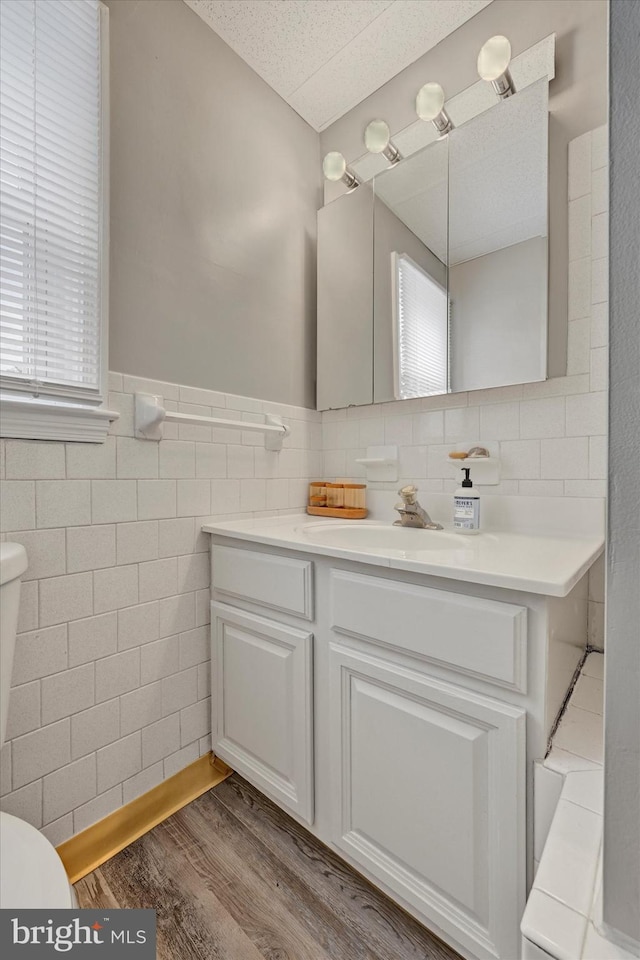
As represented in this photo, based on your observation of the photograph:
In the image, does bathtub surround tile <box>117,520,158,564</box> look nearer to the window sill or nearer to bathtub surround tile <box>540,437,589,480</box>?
the window sill

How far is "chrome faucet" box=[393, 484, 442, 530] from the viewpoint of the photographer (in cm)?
131

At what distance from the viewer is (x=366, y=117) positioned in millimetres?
1601

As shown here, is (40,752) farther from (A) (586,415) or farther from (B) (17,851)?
(A) (586,415)

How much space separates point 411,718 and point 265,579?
0.49 metres

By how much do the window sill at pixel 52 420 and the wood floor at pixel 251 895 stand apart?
107 cm

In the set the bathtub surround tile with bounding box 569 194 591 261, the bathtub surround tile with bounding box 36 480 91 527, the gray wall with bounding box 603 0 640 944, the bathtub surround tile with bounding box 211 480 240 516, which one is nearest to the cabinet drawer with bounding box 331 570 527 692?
the gray wall with bounding box 603 0 640 944

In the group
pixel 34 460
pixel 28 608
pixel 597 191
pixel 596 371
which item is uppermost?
pixel 597 191

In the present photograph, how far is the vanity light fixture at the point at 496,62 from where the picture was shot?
1119mm

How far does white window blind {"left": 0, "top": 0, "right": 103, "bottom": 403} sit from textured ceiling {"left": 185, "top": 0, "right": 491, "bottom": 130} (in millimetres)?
513

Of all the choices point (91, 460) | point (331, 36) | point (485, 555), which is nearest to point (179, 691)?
point (91, 460)

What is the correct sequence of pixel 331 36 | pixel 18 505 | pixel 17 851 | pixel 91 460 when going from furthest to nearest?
pixel 331 36 < pixel 91 460 < pixel 18 505 < pixel 17 851

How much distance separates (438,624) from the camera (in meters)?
0.78

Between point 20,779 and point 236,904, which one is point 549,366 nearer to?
point 236,904

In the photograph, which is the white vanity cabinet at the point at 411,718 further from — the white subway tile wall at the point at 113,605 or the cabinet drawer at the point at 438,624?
the white subway tile wall at the point at 113,605
